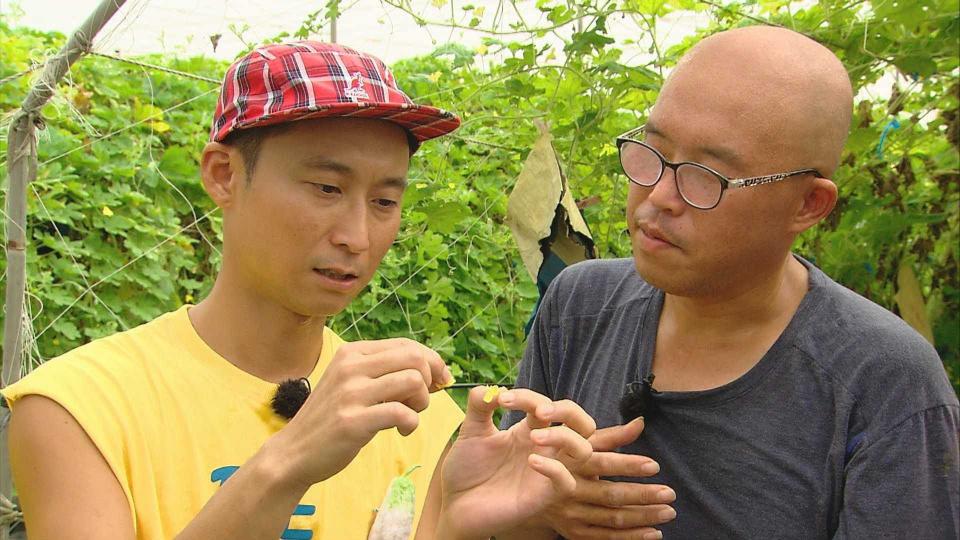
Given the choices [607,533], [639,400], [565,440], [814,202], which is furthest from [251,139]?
[814,202]

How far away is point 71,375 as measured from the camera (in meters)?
1.68

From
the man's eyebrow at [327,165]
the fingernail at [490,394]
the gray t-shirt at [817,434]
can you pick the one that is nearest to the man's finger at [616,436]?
the gray t-shirt at [817,434]

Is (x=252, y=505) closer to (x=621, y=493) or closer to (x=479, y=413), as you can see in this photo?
(x=479, y=413)

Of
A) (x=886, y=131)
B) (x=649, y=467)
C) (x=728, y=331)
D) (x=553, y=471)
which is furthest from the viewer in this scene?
(x=886, y=131)

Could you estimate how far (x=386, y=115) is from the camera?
6.15ft

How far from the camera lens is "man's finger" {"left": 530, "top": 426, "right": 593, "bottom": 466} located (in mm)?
1720

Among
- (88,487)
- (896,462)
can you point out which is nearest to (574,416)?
(896,462)

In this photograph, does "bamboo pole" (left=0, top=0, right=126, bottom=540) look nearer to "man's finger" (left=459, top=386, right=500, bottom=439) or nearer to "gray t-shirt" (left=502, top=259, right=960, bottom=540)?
"man's finger" (left=459, top=386, right=500, bottom=439)

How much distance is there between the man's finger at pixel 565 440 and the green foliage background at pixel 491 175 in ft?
4.80

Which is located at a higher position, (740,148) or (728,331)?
(740,148)

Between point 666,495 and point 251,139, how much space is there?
3.45 ft

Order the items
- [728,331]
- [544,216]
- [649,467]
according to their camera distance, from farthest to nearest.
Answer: [544,216] < [728,331] < [649,467]

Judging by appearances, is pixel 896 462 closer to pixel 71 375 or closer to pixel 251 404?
pixel 251 404

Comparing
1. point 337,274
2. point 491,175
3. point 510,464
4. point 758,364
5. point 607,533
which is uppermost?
point 491,175
